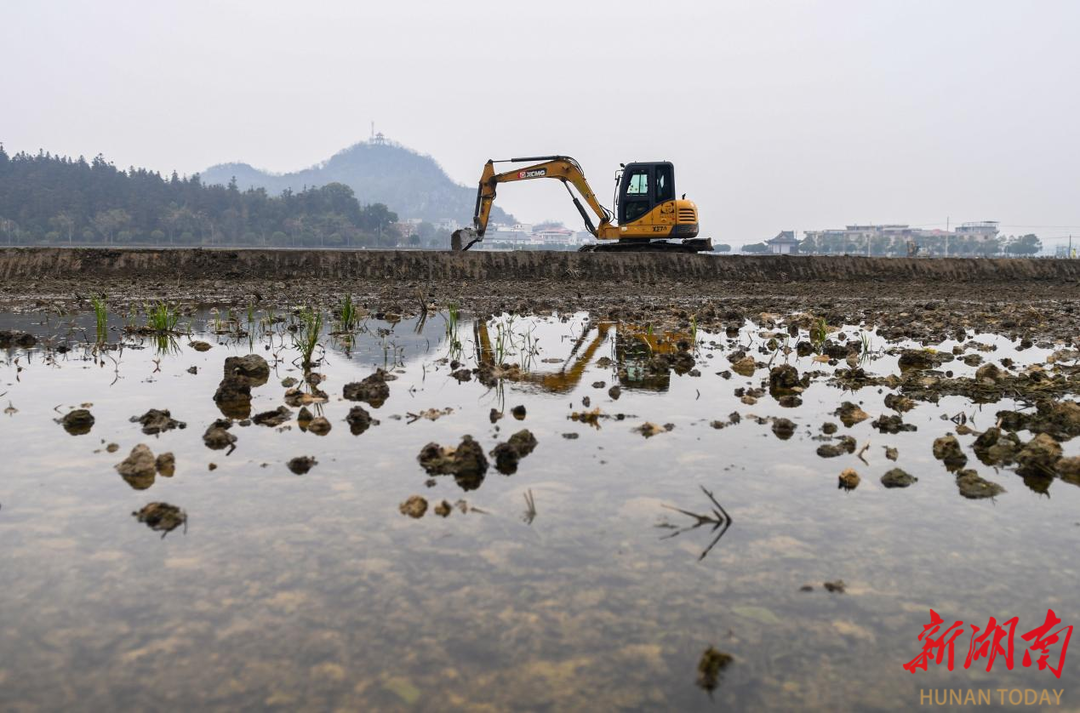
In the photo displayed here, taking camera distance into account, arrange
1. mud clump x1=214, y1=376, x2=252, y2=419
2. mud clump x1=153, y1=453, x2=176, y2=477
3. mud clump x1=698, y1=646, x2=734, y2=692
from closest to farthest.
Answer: mud clump x1=698, y1=646, x2=734, y2=692, mud clump x1=153, y1=453, x2=176, y2=477, mud clump x1=214, y1=376, x2=252, y2=419

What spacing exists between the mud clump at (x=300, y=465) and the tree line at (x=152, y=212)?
119615mm

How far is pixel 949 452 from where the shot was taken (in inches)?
170

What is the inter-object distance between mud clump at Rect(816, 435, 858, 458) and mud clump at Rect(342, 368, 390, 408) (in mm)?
3019

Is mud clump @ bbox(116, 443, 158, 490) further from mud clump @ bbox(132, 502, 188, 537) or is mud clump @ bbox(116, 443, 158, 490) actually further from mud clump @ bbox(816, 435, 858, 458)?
mud clump @ bbox(816, 435, 858, 458)

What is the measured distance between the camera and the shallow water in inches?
86.3

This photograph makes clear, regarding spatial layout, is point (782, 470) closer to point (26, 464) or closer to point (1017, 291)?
point (26, 464)

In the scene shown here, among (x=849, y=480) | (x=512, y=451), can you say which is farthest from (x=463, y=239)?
(x=849, y=480)

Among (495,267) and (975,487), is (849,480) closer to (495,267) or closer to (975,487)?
(975,487)

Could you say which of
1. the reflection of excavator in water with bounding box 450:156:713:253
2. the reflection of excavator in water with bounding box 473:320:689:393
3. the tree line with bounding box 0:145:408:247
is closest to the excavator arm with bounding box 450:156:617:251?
the reflection of excavator in water with bounding box 450:156:713:253

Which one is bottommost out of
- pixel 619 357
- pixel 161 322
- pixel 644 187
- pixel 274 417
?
pixel 274 417

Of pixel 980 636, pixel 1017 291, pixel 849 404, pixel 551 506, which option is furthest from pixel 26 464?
pixel 1017 291

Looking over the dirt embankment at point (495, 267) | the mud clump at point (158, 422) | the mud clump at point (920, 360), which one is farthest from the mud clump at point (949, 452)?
the dirt embankment at point (495, 267)

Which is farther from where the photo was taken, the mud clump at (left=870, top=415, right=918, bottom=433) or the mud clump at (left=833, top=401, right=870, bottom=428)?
the mud clump at (left=833, top=401, right=870, bottom=428)

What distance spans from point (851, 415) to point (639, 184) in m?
18.3
